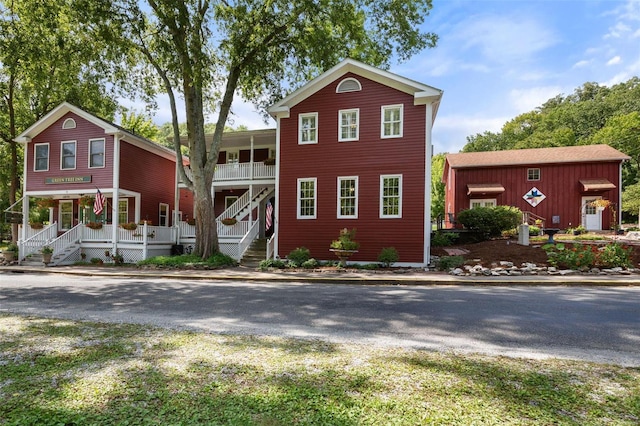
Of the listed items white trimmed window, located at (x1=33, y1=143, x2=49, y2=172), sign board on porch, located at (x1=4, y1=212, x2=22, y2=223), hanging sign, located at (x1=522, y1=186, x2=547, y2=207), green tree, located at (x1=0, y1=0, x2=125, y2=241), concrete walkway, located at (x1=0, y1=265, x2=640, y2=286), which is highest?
green tree, located at (x1=0, y1=0, x2=125, y2=241)

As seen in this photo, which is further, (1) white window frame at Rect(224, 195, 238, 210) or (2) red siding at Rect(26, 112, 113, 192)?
(1) white window frame at Rect(224, 195, 238, 210)

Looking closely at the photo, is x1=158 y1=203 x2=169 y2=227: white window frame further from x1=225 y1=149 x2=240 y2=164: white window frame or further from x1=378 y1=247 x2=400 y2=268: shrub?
x1=378 y1=247 x2=400 y2=268: shrub

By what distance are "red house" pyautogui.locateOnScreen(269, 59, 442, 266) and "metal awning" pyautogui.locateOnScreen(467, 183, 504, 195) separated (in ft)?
32.7

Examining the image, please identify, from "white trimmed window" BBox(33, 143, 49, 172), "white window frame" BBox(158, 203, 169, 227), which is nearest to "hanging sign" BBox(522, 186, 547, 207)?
"white window frame" BBox(158, 203, 169, 227)

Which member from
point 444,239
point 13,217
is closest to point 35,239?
point 13,217

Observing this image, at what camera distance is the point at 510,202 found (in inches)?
950

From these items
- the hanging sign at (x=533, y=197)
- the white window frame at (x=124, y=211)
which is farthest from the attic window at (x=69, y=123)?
the hanging sign at (x=533, y=197)

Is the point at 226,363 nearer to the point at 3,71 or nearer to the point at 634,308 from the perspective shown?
the point at 634,308

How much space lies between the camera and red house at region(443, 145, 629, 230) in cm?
2269

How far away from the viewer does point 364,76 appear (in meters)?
15.3

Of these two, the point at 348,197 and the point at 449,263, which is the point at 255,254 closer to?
the point at 348,197

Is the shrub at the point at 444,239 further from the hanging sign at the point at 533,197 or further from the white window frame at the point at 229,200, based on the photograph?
the white window frame at the point at 229,200

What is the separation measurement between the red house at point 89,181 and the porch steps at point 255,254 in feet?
16.6

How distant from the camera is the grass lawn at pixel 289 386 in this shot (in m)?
2.63
